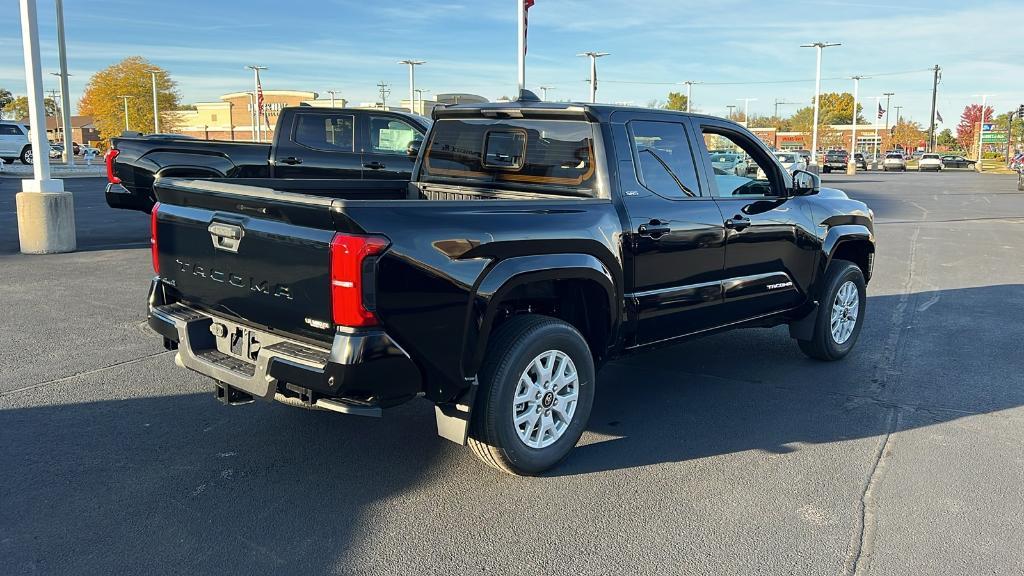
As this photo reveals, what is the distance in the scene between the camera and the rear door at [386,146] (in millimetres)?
11578

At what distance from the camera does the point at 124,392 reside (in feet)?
17.6

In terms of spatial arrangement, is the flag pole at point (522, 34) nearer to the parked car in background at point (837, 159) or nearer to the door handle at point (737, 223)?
the door handle at point (737, 223)

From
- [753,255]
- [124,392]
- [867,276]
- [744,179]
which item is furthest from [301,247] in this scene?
[867,276]

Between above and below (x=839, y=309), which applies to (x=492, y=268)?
above

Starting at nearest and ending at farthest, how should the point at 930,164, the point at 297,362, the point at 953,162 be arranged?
1. the point at 297,362
2. the point at 930,164
3. the point at 953,162

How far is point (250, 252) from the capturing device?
149 inches

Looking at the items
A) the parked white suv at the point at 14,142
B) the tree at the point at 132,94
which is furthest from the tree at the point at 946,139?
the parked white suv at the point at 14,142

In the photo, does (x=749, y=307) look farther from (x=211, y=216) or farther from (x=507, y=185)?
(x=211, y=216)

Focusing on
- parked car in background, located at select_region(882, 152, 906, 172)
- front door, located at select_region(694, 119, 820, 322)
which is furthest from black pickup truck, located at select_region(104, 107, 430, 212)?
parked car in background, located at select_region(882, 152, 906, 172)

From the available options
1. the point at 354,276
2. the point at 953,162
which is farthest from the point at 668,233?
the point at 953,162

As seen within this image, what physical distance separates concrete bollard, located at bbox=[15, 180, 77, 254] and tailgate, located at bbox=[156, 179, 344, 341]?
25.7ft

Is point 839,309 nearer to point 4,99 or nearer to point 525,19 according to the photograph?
point 525,19

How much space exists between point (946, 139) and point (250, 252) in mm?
142235

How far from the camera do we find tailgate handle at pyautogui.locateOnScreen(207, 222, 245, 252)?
385 centimetres
